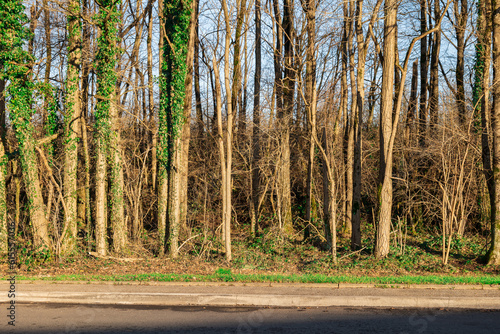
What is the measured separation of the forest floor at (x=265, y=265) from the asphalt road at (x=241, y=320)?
218 cm

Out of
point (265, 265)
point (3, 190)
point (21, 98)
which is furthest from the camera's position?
point (3, 190)

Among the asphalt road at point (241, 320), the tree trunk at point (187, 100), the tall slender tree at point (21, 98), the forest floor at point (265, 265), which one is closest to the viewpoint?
the asphalt road at point (241, 320)

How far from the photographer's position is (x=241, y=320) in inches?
263

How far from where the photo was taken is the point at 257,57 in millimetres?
18453

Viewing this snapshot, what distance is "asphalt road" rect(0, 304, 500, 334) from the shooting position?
6.20 meters

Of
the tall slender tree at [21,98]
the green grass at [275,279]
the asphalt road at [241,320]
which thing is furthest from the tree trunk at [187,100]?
the asphalt road at [241,320]

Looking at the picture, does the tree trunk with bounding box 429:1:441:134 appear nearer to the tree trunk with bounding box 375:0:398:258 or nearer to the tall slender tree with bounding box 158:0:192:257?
the tree trunk with bounding box 375:0:398:258

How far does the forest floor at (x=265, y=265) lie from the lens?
32.8 ft

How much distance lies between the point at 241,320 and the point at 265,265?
5615 millimetres

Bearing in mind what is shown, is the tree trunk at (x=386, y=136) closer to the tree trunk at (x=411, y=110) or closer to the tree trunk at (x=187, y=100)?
the tree trunk at (x=411, y=110)

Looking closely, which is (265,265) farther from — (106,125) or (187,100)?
(106,125)

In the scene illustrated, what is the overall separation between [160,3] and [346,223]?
1238cm

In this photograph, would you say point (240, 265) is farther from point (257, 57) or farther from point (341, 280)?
point (257, 57)

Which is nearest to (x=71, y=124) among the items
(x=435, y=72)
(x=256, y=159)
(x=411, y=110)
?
(x=256, y=159)
